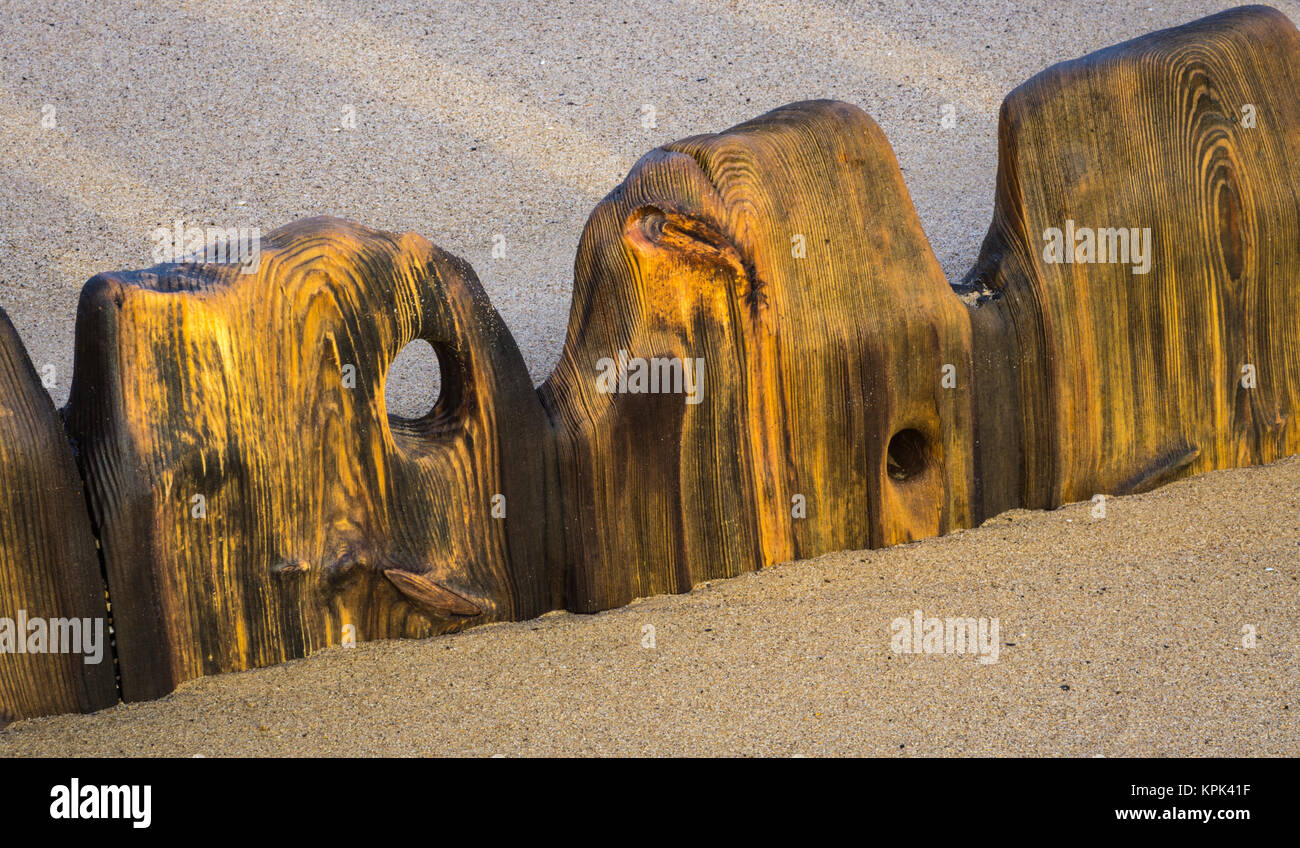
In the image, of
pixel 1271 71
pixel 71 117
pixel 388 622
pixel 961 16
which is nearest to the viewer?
pixel 388 622

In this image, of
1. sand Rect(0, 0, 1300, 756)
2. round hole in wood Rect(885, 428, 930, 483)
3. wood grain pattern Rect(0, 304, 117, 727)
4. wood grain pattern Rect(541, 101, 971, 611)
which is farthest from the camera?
round hole in wood Rect(885, 428, 930, 483)

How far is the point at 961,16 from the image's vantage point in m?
6.29

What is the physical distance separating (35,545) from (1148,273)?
235cm

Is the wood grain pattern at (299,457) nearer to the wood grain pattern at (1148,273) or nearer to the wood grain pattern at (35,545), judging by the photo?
the wood grain pattern at (35,545)

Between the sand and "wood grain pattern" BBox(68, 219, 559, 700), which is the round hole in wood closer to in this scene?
the sand

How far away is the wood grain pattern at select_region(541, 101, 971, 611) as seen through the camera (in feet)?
8.34

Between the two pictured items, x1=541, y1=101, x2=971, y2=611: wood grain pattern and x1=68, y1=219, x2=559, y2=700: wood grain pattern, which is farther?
x1=541, y1=101, x2=971, y2=611: wood grain pattern

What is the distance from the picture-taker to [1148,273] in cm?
286

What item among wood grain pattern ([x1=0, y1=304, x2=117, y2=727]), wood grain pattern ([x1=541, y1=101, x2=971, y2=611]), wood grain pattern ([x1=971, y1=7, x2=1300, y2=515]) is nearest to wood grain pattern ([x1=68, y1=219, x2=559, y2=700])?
wood grain pattern ([x1=0, y1=304, x2=117, y2=727])

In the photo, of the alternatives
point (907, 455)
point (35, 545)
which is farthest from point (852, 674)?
point (35, 545)

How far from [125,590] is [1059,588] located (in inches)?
72.2

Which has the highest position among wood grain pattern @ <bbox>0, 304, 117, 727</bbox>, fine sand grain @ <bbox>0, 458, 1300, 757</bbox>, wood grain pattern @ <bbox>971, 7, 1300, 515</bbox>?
wood grain pattern @ <bbox>971, 7, 1300, 515</bbox>

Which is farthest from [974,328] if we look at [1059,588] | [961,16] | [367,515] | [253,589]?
[961,16]

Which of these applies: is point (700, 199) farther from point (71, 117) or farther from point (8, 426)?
point (71, 117)
